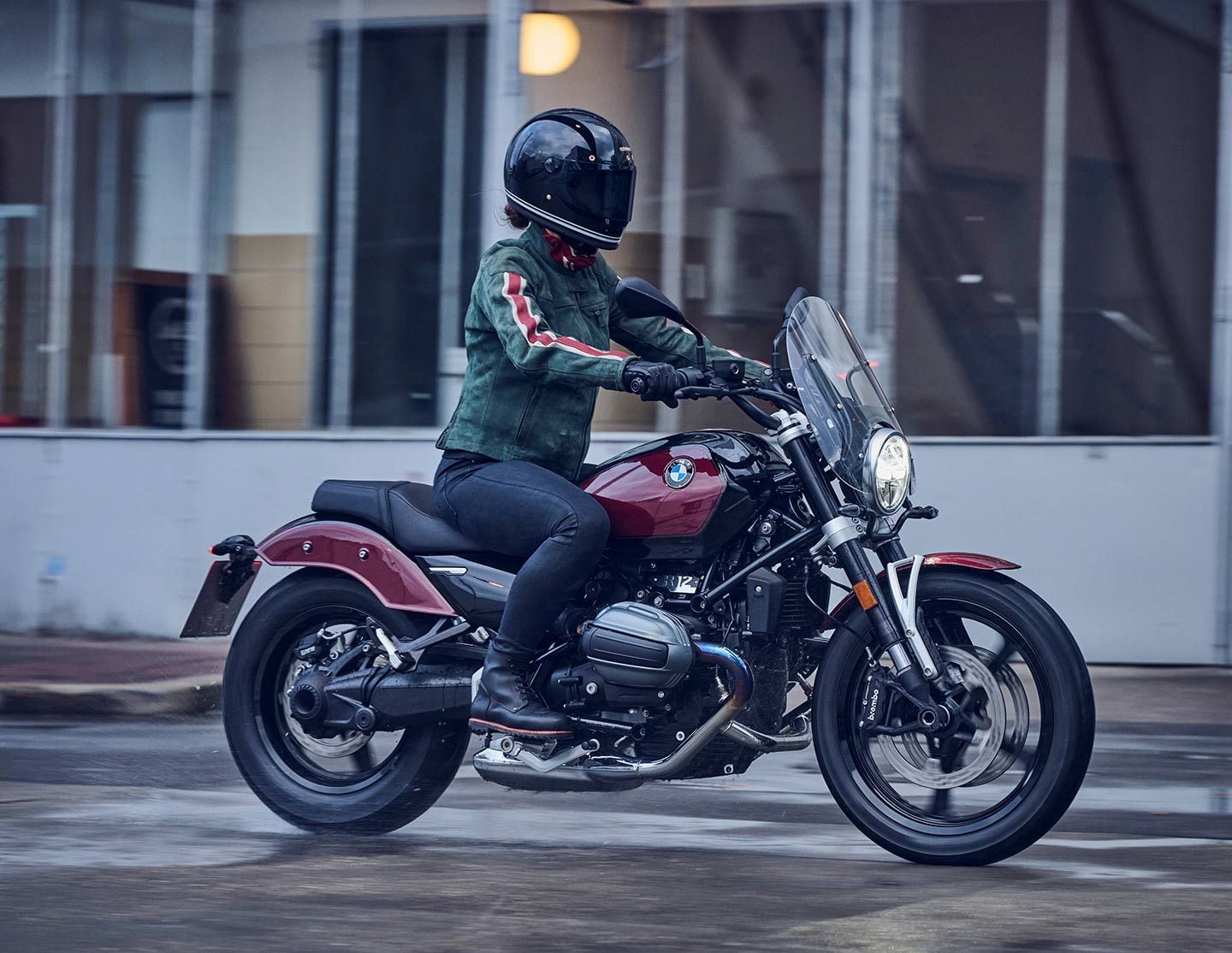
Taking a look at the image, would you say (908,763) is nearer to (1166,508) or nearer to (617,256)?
(1166,508)

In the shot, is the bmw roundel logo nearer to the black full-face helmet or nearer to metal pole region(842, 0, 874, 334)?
the black full-face helmet

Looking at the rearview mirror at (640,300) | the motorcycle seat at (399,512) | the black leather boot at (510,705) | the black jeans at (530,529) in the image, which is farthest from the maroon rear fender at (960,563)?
the motorcycle seat at (399,512)

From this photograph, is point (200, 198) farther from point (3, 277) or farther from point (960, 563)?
point (960, 563)

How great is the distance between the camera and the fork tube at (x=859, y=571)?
5.25 meters

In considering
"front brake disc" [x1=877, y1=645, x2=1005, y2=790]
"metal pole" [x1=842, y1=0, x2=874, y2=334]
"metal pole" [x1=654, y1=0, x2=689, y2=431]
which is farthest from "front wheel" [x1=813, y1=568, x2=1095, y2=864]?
"metal pole" [x1=654, y1=0, x2=689, y2=431]

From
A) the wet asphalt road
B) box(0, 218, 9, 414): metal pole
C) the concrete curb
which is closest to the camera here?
the wet asphalt road

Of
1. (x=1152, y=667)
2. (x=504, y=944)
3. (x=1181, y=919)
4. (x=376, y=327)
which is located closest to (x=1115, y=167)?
(x=1152, y=667)

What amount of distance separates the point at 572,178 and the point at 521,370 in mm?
574

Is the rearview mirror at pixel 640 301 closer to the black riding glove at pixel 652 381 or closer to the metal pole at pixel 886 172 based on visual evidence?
the black riding glove at pixel 652 381

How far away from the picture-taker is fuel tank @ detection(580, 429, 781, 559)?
5.45 meters

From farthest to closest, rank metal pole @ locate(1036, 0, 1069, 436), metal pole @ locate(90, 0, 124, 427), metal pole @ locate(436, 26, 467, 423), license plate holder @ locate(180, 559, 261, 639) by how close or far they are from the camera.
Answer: metal pole @ locate(90, 0, 124, 427), metal pole @ locate(436, 26, 467, 423), metal pole @ locate(1036, 0, 1069, 436), license plate holder @ locate(180, 559, 261, 639)

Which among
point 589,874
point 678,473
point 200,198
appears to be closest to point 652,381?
point 678,473

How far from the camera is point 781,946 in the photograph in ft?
14.5

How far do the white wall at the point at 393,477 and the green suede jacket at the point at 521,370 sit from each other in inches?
198
